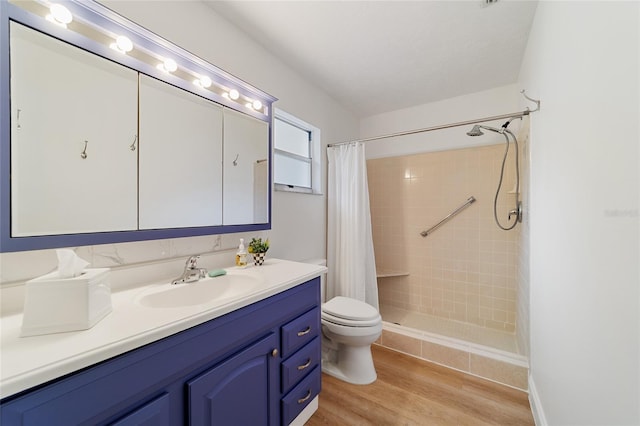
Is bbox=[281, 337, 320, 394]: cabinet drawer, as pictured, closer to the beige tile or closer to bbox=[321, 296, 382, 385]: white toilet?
bbox=[321, 296, 382, 385]: white toilet

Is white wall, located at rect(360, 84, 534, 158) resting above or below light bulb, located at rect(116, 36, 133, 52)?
above

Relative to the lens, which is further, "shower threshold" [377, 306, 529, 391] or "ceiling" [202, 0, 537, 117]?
"shower threshold" [377, 306, 529, 391]

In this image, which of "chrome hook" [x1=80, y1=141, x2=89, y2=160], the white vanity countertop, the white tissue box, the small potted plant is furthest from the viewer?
the small potted plant

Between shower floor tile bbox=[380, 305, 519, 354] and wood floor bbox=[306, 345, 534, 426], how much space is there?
44cm

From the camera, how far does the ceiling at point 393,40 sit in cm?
139

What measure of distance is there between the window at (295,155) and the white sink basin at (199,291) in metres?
0.80

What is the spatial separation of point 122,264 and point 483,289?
289 centimetres

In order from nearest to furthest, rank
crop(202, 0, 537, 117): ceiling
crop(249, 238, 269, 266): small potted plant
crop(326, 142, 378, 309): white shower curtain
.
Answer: crop(202, 0, 537, 117): ceiling, crop(249, 238, 269, 266): small potted plant, crop(326, 142, 378, 309): white shower curtain

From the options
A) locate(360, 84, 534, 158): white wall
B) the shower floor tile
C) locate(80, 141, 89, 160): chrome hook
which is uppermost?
locate(360, 84, 534, 158): white wall

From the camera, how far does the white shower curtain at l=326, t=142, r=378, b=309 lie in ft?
7.19

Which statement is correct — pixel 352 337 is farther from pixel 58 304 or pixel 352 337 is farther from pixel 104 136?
pixel 104 136

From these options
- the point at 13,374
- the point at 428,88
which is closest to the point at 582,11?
the point at 428,88

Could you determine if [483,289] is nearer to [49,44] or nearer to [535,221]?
[535,221]

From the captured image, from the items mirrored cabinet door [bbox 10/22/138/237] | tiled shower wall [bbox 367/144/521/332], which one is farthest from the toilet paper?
tiled shower wall [bbox 367/144/521/332]
